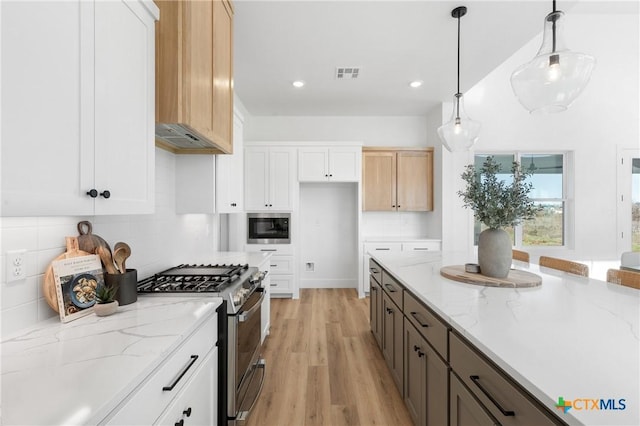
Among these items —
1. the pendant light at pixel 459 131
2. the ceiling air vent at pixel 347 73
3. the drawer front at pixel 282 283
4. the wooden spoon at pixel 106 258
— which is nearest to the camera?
the wooden spoon at pixel 106 258

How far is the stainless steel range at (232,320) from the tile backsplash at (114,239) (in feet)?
0.63

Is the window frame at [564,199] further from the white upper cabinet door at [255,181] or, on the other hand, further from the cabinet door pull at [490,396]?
the cabinet door pull at [490,396]

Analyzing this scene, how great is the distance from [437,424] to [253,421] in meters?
1.14

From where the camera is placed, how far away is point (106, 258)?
143cm

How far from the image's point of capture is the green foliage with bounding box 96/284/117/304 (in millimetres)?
1292

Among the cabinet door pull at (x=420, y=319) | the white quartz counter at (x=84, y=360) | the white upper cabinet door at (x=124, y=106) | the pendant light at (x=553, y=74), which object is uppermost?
the pendant light at (x=553, y=74)

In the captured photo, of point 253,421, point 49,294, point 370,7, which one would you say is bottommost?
point 253,421

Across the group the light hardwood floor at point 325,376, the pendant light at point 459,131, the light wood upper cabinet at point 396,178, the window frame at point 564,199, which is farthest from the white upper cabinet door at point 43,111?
the window frame at point 564,199

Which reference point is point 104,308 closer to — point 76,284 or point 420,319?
point 76,284

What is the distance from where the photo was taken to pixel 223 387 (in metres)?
1.59

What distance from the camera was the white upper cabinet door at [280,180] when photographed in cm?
458

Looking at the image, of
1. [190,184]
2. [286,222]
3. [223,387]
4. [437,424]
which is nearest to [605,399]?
[437,424]

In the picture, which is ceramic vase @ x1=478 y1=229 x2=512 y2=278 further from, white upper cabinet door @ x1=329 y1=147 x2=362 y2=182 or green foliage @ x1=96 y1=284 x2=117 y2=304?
white upper cabinet door @ x1=329 y1=147 x2=362 y2=182

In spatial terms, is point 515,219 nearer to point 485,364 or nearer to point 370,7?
point 485,364
